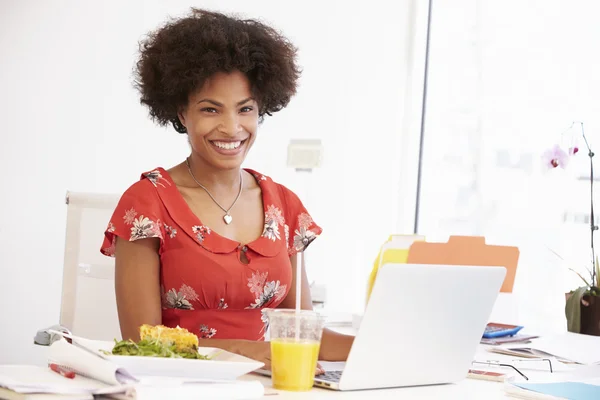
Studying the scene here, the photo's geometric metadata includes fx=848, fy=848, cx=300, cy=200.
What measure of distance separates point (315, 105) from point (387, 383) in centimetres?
326

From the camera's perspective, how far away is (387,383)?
4.51 feet

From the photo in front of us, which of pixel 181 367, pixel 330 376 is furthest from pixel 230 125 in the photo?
pixel 181 367

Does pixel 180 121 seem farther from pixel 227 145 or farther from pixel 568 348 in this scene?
pixel 568 348

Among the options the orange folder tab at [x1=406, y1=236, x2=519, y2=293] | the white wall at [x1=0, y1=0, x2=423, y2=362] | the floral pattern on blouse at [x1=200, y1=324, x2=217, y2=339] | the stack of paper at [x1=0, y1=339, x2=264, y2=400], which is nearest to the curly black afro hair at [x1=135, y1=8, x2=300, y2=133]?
the floral pattern on blouse at [x1=200, y1=324, x2=217, y2=339]

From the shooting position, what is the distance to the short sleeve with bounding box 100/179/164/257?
1859 mm

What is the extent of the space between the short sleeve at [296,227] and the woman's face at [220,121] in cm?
23

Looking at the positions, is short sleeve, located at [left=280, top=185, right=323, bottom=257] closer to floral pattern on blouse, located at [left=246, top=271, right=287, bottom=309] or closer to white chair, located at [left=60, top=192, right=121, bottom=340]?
floral pattern on blouse, located at [left=246, top=271, right=287, bottom=309]

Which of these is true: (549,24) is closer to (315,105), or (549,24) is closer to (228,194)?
(315,105)

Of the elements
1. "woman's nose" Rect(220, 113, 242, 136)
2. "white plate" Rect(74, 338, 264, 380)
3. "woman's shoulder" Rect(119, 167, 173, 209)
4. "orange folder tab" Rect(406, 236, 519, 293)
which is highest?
"woman's nose" Rect(220, 113, 242, 136)

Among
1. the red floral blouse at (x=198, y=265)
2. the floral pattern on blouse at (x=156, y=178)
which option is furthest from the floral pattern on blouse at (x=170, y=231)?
the floral pattern on blouse at (x=156, y=178)

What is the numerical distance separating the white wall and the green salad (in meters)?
2.34

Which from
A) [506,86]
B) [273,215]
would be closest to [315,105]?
[506,86]

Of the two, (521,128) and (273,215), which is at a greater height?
(521,128)

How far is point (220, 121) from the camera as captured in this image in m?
2.00
